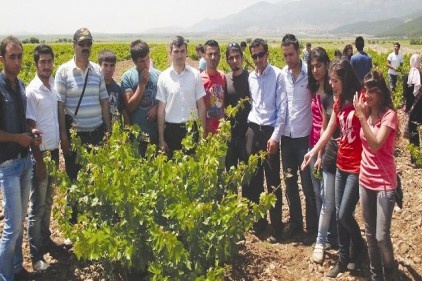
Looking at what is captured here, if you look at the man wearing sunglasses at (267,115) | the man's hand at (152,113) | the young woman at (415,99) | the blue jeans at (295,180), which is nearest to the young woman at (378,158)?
the blue jeans at (295,180)

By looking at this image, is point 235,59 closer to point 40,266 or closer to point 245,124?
point 245,124

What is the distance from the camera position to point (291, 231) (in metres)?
5.41

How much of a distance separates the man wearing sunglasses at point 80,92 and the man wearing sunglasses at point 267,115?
5.75 feet

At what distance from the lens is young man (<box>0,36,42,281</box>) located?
3771mm

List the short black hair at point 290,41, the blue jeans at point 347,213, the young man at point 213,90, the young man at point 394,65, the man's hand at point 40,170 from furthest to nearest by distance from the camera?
the young man at point 394,65
the young man at point 213,90
the short black hair at point 290,41
the man's hand at point 40,170
the blue jeans at point 347,213

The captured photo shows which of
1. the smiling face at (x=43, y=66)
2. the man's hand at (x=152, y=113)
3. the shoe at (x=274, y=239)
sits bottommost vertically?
the shoe at (x=274, y=239)

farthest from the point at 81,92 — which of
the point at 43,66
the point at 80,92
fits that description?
the point at 43,66

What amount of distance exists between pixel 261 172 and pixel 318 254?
4.04 feet

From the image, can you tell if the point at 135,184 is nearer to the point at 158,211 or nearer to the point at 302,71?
the point at 158,211

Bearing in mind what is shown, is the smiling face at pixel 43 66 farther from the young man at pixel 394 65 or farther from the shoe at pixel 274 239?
the young man at pixel 394 65

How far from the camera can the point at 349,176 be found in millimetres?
4059

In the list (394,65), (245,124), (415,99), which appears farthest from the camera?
(394,65)

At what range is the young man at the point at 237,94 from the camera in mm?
5141

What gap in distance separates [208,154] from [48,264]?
7.09 feet
